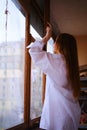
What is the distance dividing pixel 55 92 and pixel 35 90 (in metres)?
1.09

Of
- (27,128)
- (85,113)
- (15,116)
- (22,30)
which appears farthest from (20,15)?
(85,113)

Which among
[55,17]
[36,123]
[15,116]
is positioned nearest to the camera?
[15,116]

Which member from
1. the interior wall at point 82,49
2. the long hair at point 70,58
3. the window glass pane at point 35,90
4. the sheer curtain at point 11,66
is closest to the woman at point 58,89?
the long hair at point 70,58

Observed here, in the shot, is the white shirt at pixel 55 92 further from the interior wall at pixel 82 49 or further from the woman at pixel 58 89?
the interior wall at pixel 82 49

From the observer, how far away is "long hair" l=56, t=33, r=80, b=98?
143cm

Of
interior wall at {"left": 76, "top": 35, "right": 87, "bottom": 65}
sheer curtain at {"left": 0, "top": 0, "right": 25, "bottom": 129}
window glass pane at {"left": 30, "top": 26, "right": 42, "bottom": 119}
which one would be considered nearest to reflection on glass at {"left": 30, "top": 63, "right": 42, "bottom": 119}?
window glass pane at {"left": 30, "top": 26, "right": 42, "bottom": 119}

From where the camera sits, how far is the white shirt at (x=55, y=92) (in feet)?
4.57

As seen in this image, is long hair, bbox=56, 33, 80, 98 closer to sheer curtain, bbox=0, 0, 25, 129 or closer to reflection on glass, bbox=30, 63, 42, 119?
sheer curtain, bbox=0, 0, 25, 129

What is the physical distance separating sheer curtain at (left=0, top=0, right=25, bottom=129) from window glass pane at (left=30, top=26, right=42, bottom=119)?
13.1 inches

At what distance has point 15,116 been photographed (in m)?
1.79

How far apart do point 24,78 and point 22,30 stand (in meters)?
0.43

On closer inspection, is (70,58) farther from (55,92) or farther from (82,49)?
(82,49)

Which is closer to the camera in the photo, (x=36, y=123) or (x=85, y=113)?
(x=36, y=123)

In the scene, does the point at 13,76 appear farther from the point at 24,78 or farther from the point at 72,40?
the point at 72,40
